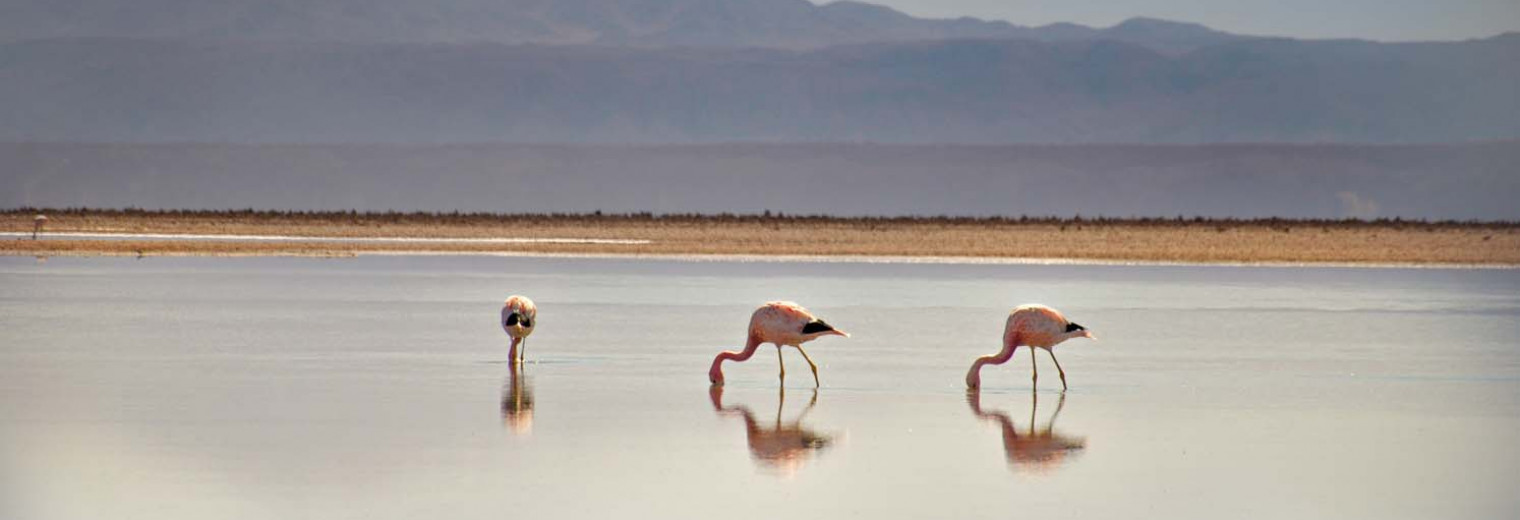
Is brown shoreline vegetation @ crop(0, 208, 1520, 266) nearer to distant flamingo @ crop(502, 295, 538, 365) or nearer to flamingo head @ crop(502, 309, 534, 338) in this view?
distant flamingo @ crop(502, 295, 538, 365)

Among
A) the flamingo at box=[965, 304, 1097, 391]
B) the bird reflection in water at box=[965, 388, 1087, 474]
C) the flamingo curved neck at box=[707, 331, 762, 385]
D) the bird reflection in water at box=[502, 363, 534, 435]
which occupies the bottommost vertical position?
the bird reflection in water at box=[965, 388, 1087, 474]

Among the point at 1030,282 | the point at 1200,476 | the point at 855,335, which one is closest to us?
the point at 1200,476

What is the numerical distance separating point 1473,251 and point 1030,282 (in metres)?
23.2

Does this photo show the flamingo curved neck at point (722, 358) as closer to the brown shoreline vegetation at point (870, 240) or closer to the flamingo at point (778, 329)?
the flamingo at point (778, 329)

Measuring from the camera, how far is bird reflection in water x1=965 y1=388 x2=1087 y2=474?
1170cm

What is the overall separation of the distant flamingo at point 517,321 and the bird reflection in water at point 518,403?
1.47 ft

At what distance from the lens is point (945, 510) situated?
10156 millimetres

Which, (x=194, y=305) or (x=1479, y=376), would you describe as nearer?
(x=1479, y=376)

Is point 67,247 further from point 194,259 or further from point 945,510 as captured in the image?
point 945,510

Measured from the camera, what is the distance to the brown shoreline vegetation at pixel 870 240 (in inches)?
1853

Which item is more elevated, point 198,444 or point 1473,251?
point 1473,251

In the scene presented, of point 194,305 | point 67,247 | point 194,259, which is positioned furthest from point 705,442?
point 67,247

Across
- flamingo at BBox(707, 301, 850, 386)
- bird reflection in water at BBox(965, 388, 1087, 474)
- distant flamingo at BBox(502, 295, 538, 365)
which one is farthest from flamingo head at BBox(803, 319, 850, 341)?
distant flamingo at BBox(502, 295, 538, 365)

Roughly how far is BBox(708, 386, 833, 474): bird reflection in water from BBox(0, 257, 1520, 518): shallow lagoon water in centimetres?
3
